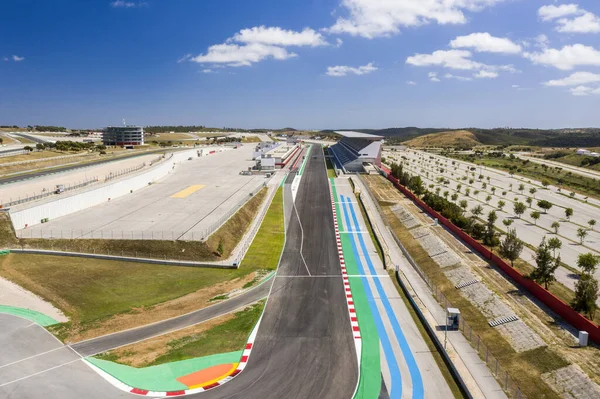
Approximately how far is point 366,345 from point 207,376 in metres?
10.1

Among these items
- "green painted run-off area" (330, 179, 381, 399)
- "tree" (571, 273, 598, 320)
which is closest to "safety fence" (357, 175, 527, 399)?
"green painted run-off area" (330, 179, 381, 399)

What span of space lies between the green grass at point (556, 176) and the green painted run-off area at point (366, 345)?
70534mm

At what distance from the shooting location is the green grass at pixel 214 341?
78.4 ft

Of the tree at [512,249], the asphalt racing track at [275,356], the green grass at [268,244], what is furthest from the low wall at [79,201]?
the tree at [512,249]

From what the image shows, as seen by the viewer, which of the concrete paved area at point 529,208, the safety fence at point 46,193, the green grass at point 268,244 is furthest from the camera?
the concrete paved area at point 529,208

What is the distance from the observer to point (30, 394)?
Answer: 64.1 feet

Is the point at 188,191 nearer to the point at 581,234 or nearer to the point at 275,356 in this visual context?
→ the point at 275,356

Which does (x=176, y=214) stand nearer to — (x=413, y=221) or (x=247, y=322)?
(x=247, y=322)

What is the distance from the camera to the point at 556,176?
106 metres

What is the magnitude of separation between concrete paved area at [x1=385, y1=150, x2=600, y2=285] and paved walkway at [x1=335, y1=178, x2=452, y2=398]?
16.8 m

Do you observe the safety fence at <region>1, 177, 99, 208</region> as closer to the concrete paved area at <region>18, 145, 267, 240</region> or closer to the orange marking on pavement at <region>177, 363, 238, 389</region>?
the concrete paved area at <region>18, 145, 267, 240</region>

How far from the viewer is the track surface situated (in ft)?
67.8

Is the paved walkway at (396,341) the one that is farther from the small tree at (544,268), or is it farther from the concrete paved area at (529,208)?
the concrete paved area at (529,208)

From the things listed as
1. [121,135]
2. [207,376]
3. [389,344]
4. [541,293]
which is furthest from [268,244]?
[121,135]
